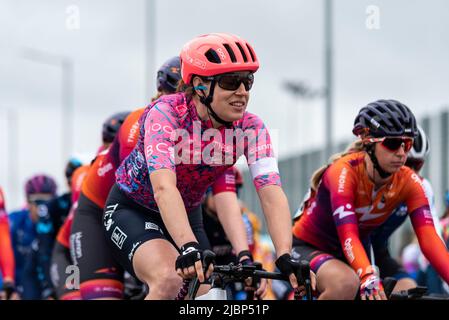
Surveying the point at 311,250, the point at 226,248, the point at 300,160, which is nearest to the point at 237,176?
the point at 226,248

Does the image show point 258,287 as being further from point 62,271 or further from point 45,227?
point 45,227

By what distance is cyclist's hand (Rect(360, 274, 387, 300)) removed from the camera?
5.19 metres

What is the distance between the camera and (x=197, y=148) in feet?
16.7

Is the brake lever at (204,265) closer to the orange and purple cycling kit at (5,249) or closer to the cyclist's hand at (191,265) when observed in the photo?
the cyclist's hand at (191,265)

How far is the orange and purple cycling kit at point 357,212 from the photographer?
18.8 ft

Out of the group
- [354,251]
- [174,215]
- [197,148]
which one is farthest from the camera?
[354,251]

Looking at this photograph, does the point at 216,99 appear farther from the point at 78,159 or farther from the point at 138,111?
the point at 78,159

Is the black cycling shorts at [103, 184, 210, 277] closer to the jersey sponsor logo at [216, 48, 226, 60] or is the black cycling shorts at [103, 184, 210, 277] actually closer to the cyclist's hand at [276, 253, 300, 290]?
the cyclist's hand at [276, 253, 300, 290]

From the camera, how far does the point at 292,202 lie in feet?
93.8

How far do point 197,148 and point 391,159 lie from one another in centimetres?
150

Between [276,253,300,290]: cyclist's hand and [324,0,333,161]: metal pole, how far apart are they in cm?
1148

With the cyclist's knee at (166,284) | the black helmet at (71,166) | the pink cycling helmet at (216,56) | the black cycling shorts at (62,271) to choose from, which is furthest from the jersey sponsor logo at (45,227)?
the cyclist's knee at (166,284)

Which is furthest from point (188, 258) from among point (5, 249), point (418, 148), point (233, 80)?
point (5, 249)

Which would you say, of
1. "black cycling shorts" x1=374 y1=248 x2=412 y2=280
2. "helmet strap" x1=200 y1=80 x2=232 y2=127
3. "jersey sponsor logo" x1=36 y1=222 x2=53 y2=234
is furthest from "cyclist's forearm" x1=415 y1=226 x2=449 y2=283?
"jersey sponsor logo" x1=36 y1=222 x2=53 y2=234
